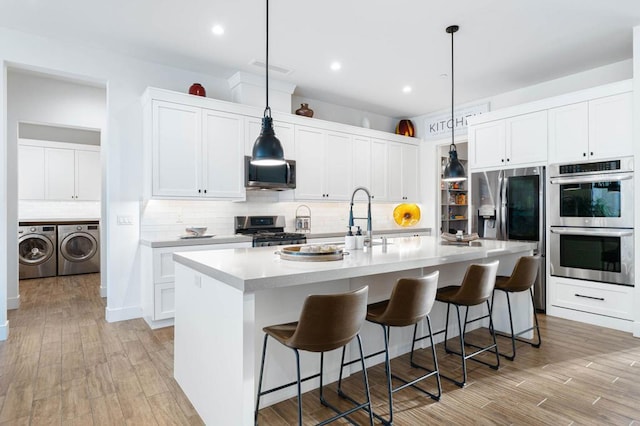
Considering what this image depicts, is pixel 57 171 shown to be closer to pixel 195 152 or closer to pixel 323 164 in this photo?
pixel 195 152

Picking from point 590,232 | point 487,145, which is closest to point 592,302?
point 590,232

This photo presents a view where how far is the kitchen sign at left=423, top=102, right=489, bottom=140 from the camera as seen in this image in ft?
18.5

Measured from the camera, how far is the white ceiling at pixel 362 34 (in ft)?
10.3

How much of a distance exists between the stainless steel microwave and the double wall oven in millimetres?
3066

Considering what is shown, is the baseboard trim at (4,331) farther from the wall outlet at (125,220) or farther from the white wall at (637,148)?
the white wall at (637,148)

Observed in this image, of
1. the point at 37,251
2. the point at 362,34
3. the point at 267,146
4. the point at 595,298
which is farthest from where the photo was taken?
the point at 37,251

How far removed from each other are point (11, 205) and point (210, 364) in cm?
408

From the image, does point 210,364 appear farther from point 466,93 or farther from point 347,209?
point 466,93

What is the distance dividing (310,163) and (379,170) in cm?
135

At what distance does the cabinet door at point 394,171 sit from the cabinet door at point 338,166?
83 centimetres

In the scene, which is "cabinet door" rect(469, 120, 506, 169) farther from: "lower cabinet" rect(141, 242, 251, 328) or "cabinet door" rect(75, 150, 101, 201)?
"cabinet door" rect(75, 150, 101, 201)

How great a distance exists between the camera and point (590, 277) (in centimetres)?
389

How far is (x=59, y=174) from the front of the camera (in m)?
7.05

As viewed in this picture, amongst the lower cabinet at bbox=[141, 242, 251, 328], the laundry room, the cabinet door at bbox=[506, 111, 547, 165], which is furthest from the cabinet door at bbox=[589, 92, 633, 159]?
the laundry room
